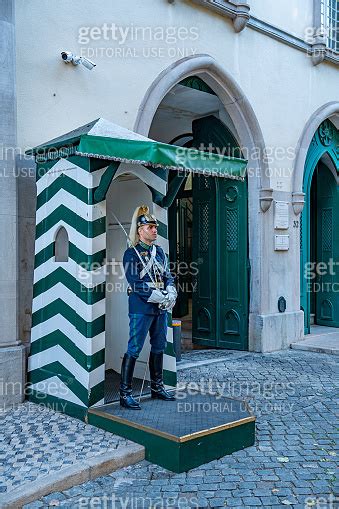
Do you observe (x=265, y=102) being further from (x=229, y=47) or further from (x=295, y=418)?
(x=295, y=418)

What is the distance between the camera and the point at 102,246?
5.39 meters

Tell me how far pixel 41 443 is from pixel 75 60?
4205 mm

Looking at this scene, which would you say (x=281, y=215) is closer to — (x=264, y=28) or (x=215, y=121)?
(x=215, y=121)

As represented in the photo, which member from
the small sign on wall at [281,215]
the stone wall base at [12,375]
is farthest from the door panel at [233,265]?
the stone wall base at [12,375]

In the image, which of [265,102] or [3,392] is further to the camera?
[265,102]

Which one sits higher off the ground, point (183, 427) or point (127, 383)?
point (127, 383)

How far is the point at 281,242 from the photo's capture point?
948cm

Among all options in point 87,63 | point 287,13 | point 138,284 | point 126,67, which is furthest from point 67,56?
point 287,13

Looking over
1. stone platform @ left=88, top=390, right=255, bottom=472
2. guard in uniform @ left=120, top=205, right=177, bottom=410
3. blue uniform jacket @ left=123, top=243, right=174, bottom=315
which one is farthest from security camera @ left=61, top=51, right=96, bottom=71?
stone platform @ left=88, top=390, right=255, bottom=472

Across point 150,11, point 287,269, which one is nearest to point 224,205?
point 287,269

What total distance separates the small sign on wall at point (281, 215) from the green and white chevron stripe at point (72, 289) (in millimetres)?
3804

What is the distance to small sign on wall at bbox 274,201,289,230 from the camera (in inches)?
370

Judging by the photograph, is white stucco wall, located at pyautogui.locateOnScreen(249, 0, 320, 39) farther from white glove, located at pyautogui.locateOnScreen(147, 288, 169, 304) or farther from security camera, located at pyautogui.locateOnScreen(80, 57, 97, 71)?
white glove, located at pyautogui.locateOnScreen(147, 288, 169, 304)

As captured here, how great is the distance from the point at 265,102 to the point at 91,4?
12.2 feet
